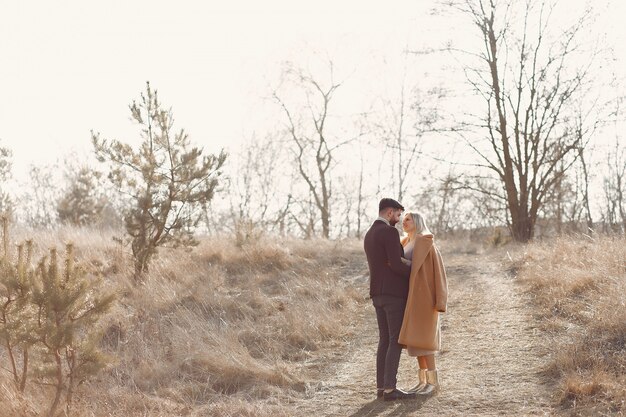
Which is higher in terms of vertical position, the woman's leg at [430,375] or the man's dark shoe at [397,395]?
the woman's leg at [430,375]

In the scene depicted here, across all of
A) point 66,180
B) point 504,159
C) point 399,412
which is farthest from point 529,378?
point 66,180

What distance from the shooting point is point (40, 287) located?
20.2 feet

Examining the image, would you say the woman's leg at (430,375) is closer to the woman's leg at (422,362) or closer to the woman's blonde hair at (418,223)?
the woman's leg at (422,362)

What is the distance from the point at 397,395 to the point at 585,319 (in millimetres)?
3036

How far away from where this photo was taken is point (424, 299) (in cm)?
698

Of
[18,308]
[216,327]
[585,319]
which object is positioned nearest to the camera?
[18,308]

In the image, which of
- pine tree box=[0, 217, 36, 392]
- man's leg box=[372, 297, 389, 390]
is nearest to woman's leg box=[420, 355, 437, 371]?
man's leg box=[372, 297, 389, 390]

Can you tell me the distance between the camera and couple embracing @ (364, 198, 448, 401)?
6.91 m

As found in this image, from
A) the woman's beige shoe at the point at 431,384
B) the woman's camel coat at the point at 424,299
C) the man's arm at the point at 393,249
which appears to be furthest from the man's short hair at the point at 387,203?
the woman's beige shoe at the point at 431,384

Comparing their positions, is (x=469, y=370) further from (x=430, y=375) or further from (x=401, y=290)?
(x=401, y=290)

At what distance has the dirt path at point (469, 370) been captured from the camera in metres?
6.80

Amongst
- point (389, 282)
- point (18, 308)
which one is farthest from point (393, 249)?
point (18, 308)

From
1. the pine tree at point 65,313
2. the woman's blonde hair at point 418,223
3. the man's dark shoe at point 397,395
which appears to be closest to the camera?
the pine tree at point 65,313

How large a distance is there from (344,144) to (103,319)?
866 inches
